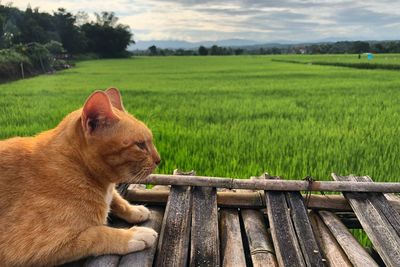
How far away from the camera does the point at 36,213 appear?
1.85 meters

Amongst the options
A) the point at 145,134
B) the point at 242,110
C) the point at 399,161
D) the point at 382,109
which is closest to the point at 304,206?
the point at 145,134

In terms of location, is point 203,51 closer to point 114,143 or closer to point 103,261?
point 114,143

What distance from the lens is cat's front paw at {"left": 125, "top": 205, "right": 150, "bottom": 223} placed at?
7.68 ft

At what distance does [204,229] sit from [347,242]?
77cm

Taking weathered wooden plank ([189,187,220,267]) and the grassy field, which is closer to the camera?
weathered wooden plank ([189,187,220,267])

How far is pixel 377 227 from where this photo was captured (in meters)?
2.18

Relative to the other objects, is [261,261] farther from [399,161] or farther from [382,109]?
[382,109]

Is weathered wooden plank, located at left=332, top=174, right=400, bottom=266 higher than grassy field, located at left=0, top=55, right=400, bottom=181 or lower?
higher

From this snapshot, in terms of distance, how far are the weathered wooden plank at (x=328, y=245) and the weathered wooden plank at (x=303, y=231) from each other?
0.07 meters

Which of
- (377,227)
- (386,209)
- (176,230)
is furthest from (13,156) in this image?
(386,209)

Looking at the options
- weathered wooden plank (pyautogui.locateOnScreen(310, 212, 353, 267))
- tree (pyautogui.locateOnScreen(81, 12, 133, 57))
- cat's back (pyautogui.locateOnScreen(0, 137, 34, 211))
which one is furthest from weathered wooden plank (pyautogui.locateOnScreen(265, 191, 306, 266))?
tree (pyautogui.locateOnScreen(81, 12, 133, 57))

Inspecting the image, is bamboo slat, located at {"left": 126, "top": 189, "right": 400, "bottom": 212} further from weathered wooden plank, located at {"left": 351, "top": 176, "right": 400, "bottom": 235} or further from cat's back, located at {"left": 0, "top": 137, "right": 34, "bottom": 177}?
cat's back, located at {"left": 0, "top": 137, "right": 34, "bottom": 177}

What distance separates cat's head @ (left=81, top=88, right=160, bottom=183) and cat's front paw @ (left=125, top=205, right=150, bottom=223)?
305 millimetres

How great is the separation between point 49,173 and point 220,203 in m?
1.11
